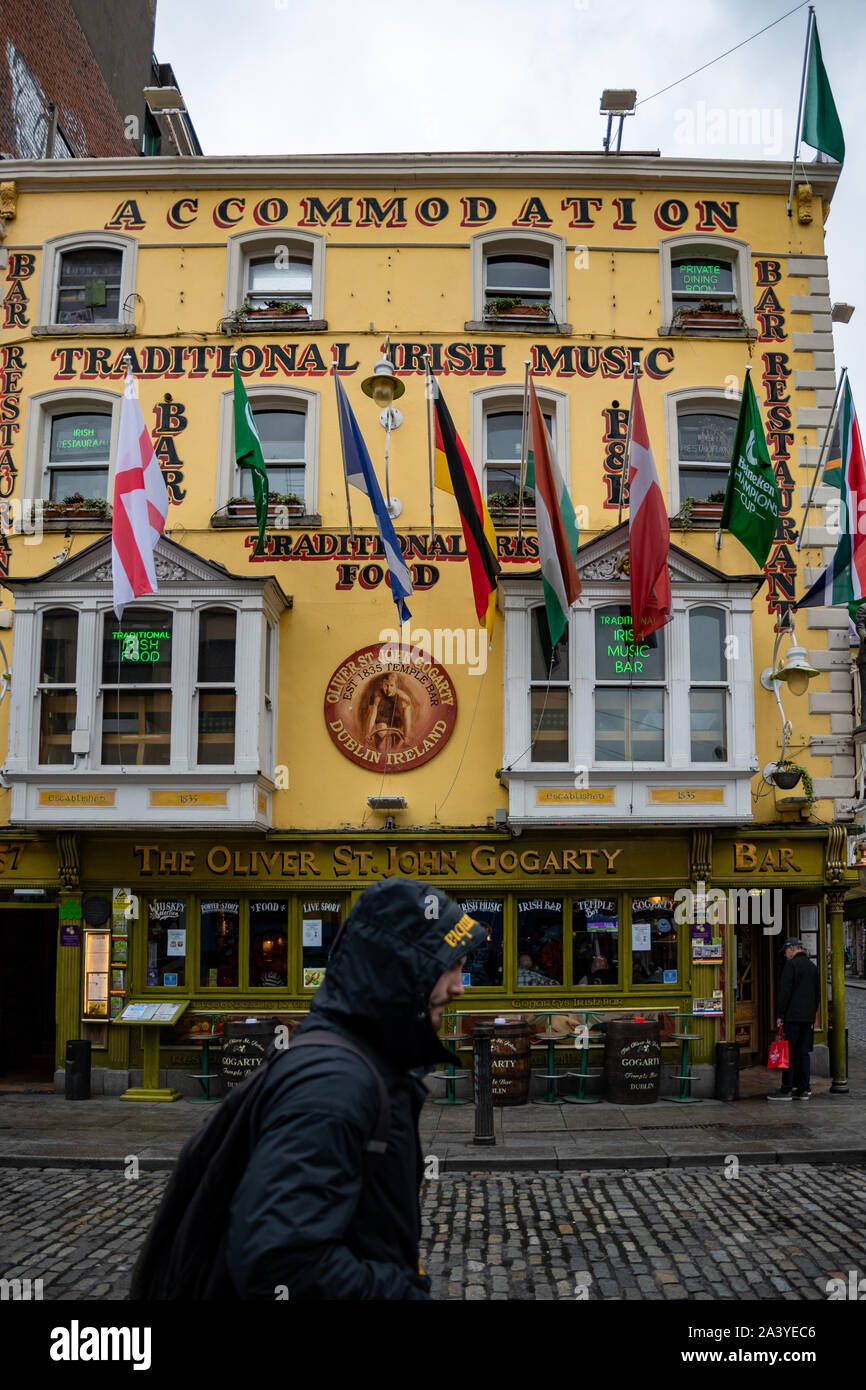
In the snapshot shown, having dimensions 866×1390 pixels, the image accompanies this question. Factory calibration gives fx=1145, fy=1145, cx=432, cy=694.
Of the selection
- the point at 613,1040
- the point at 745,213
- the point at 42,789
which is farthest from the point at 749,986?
the point at 745,213

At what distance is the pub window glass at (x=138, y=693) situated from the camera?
592 inches

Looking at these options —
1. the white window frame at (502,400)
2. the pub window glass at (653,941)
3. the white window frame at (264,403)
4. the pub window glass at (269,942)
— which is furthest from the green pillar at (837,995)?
the white window frame at (264,403)

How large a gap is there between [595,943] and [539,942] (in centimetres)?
76

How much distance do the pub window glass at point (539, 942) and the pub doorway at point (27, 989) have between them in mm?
7351

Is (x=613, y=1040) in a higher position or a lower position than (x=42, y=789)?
lower

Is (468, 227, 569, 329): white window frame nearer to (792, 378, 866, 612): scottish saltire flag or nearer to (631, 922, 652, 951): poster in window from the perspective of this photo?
(792, 378, 866, 612): scottish saltire flag

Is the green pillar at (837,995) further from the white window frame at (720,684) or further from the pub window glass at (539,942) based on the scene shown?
the pub window glass at (539,942)

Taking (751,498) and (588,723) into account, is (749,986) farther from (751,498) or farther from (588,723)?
(751,498)

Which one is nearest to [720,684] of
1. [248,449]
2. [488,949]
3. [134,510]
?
[488,949]

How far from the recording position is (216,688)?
15039 millimetres

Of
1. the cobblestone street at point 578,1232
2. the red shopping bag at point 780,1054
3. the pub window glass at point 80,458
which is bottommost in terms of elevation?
the cobblestone street at point 578,1232

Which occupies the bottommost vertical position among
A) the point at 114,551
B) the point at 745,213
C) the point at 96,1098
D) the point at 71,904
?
the point at 96,1098

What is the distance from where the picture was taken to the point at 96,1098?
14945 mm

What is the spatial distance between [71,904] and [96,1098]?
100.0 inches
